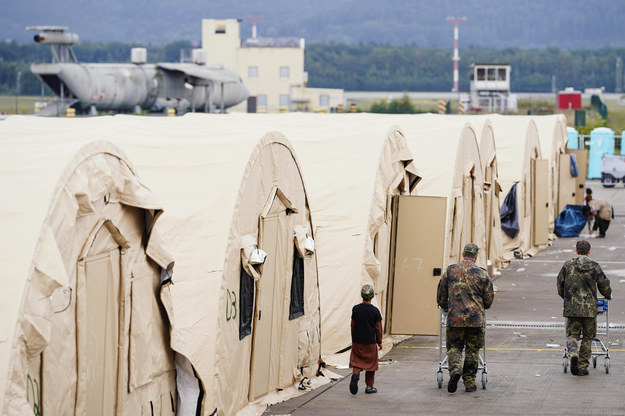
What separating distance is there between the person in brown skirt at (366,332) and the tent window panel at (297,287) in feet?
3.23

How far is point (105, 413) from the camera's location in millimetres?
8469

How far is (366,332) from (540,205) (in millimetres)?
15895

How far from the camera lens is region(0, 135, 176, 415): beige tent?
22.0 ft

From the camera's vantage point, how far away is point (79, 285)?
25.6ft

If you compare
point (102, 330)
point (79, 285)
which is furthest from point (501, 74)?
point (79, 285)

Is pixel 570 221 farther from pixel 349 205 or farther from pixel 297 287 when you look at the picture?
pixel 297 287

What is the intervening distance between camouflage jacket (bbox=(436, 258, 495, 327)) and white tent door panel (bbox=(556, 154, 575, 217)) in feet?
64.9

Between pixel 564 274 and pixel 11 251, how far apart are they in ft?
25.4

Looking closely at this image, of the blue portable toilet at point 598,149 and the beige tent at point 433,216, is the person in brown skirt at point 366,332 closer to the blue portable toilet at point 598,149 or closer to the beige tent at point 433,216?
the beige tent at point 433,216

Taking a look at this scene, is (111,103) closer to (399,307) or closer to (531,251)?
(531,251)

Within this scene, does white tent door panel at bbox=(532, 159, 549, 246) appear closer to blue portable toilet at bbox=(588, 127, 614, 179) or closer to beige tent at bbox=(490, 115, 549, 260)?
beige tent at bbox=(490, 115, 549, 260)

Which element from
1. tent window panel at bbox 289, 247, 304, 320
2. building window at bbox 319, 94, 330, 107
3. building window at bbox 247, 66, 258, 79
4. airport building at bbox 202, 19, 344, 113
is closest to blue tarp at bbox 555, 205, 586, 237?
tent window panel at bbox 289, 247, 304, 320

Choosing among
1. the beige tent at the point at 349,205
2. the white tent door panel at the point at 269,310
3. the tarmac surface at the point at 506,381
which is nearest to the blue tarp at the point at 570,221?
the tarmac surface at the point at 506,381

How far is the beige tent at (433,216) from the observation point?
1552 cm
